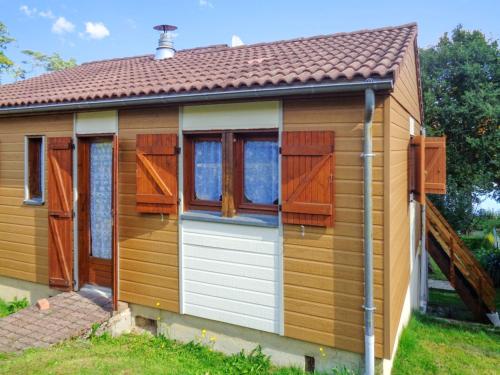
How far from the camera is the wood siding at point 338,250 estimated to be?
190 inches

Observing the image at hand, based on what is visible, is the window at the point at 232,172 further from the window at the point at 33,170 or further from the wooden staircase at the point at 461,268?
the wooden staircase at the point at 461,268

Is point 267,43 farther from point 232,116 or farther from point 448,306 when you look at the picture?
point 448,306

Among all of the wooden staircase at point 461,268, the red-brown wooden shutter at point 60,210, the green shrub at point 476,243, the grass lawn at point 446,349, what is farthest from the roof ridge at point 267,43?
the green shrub at point 476,243

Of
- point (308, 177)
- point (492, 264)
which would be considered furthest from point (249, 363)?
point (492, 264)

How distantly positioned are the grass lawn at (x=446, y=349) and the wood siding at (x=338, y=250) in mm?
1309

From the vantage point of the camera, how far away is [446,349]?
674 centimetres

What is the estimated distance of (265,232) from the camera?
5.43m

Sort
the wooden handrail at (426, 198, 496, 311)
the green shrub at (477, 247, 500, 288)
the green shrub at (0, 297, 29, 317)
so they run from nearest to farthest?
the green shrub at (0, 297, 29, 317), the wooden handrail at (426, 198, 496, 311), the green shrub at (477, 247, 500, 288)

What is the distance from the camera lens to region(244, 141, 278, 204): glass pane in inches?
215

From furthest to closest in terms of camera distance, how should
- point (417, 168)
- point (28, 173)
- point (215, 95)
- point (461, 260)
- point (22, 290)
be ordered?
point (461, 260) → point (22, 290) → point (28, 173) → point (417, 168) → point (215, 95)

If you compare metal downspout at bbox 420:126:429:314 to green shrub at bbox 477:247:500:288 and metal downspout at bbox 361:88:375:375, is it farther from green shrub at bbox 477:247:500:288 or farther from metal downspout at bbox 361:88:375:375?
metal downspout at bbox 361:88:375:375

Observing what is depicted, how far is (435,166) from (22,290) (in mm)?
7305

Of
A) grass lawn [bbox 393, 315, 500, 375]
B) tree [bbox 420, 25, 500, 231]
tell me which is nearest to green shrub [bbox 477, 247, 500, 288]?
tree [bbox 420, 25, 500, 231]

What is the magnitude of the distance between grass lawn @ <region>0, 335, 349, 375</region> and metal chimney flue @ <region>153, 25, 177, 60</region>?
5.83 meters
